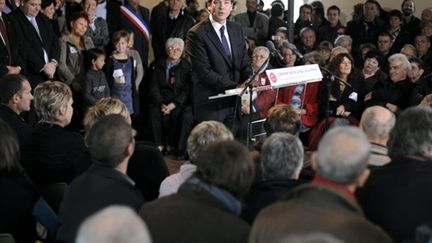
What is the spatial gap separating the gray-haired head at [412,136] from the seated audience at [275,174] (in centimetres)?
39

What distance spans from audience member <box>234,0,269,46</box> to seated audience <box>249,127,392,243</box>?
24.5 ft

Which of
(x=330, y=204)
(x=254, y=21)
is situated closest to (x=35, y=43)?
(x=254, y=21)

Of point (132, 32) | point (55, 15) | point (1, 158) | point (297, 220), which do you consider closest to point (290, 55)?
point (132, 32)

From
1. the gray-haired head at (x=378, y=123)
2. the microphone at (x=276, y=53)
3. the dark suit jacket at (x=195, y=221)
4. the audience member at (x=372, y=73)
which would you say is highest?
the gray-haired head at (x=378, y=123)

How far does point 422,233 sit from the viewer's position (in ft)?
7.29

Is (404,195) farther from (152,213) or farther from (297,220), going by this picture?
(152,213)

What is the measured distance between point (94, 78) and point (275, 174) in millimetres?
4376

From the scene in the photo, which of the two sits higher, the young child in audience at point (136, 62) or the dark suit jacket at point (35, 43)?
the dark suit jacket at point (35, 43)

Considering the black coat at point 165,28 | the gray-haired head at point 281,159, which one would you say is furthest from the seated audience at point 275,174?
the black coat at point 165,28

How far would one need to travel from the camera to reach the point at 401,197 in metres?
2.83

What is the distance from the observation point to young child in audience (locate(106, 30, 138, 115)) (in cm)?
739

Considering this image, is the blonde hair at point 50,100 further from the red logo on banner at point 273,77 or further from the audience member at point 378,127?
the audience member at point 378,127

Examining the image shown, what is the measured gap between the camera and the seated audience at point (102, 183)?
9.77 ft

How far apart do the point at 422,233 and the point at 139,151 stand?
1908 mm
